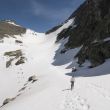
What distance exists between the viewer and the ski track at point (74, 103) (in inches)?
718

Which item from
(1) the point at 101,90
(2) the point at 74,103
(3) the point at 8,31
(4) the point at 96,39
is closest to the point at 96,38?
(4) the point at 96,39

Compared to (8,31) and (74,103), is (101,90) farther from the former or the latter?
(8,31)

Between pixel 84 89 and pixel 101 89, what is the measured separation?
2080 mm

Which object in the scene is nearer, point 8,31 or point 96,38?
point 96,38

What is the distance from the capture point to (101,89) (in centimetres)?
2205

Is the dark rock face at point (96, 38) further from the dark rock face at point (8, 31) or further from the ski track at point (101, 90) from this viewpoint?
the dark rock face at point (8, 31)

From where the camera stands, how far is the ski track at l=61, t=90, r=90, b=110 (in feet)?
59.8

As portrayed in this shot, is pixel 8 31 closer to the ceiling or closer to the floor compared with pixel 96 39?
closer to the ceiling

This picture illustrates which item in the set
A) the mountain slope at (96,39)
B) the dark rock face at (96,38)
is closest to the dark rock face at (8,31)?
the dark rock face at (96,38)

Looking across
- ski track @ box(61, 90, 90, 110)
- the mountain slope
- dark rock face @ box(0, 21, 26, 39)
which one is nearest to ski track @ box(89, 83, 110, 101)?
ski track @ box(61, 90, 90, 110)

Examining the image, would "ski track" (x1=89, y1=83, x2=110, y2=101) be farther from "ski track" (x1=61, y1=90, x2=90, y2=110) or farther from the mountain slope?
the mountain slope

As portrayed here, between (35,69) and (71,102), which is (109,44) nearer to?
(71,102)

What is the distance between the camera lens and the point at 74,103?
763 inches

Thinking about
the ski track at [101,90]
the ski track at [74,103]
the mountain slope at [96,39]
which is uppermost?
the mountain slope at [96,39]
